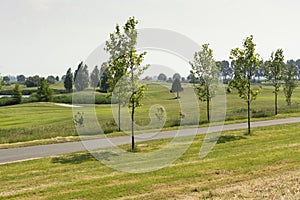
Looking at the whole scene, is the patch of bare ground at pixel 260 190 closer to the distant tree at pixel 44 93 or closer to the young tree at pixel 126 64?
the young tree at pixel 126 64

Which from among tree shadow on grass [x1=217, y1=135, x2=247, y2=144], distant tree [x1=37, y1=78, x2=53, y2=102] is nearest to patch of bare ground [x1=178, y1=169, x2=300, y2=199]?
tree shadow on grass [x1=217, y1=135, x2=247, y2=144]

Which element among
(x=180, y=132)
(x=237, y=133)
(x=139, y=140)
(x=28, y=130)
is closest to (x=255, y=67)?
(x=237, y=133)

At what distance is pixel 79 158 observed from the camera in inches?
733

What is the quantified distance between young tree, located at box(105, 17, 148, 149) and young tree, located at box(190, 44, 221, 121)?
15138 mm

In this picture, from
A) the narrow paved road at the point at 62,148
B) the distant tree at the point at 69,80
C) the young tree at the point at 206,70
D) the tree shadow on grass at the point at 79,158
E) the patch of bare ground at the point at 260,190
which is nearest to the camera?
the patch of bare ground at the point at 260,190

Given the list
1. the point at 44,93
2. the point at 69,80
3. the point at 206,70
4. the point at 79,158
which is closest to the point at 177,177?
the point at 79,158

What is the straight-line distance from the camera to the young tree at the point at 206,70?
1332 inches

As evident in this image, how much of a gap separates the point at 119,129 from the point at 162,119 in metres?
6.40

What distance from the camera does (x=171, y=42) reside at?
65.5ft

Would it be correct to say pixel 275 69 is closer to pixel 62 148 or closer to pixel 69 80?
pixel 62 148

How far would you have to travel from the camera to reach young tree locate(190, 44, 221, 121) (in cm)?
3384

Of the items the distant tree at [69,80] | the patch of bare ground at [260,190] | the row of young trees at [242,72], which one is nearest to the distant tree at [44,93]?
the distant tree at [69,80]

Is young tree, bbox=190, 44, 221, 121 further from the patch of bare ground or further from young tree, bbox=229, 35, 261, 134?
the patch of bare ground

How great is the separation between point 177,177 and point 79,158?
7.48m
